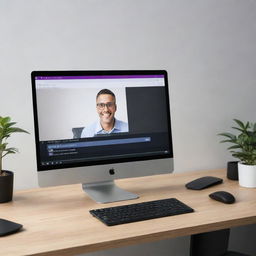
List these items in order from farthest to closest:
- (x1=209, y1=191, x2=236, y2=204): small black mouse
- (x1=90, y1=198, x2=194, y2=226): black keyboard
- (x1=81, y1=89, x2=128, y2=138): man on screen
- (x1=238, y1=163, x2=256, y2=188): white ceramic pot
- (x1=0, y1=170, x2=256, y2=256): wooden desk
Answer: (x1=238, y1=163, x2=256, y2=188): white ceramic pot
(x1=81, y1=89, x2=128, y2=138): man on screen
(x1=209, y1=191, x2=236, y2=204): small black mouse
(x1=90, y1=198, x2=194, y2=226): black keyboard
(x1=0, y1=170, x2=256, y2=256): wooden desk

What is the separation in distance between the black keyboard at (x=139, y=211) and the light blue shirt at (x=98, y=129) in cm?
32

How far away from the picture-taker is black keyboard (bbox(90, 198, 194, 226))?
1.30m

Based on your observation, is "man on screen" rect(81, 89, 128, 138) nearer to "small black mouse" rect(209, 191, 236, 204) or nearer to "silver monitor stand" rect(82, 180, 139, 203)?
"silver monitor stand" rect(82, 180, 139, 203)

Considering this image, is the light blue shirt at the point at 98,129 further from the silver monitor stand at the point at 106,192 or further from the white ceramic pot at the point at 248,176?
the white ceramic pot at the point at 248,176

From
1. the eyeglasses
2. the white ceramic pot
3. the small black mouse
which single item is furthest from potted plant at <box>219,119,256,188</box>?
the eyeglasses

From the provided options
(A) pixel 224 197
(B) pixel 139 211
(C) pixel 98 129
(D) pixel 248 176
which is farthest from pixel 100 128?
(D) pixel 248 176

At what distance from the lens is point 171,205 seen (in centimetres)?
144

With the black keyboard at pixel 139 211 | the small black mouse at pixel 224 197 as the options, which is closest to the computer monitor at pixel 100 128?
the black keyboard at pixel 139 211

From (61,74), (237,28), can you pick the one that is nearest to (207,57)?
(237,28)

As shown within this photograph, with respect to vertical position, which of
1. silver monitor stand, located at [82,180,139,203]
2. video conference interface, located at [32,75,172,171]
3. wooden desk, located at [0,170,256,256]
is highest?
video conference interface, located at [32,75,172,171]

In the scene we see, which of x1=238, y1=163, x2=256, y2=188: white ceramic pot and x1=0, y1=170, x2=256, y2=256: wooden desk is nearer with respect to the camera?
x1=0, y1=170, x2=256, y2=256: wooden desk

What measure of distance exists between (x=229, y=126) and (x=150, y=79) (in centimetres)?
75

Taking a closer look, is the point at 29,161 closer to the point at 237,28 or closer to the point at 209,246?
the point at 209,246

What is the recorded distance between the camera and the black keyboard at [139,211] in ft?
4.27
